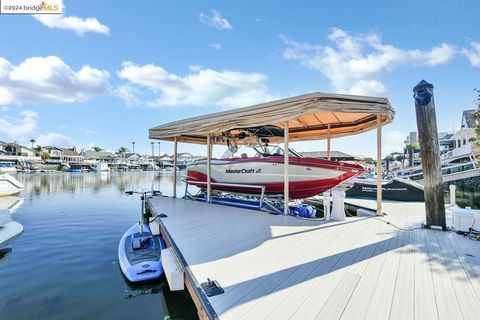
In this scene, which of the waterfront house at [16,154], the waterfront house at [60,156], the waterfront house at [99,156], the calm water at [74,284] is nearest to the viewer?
the calm water at [74,284]

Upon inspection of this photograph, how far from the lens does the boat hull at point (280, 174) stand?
6.09m

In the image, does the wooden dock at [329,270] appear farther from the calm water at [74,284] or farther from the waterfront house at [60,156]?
the waterfront house at [60,156]

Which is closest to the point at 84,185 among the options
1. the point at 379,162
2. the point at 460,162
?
the point at 379,162

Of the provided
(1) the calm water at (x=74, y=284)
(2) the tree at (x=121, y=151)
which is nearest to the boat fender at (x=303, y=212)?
(1) the calm water at (x=74, y=284)

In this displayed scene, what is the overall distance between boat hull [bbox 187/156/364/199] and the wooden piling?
2030mm

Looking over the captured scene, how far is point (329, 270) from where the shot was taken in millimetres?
2463

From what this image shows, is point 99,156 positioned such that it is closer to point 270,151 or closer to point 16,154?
point 16,154

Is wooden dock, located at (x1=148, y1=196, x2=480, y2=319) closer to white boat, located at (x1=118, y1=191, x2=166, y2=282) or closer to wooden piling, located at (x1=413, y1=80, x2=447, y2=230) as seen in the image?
wooden piling, located at (x1=413, y1=80, x2=447, y2=230)

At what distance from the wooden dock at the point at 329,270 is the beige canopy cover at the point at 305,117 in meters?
2.19

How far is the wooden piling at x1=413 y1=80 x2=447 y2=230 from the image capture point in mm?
4074

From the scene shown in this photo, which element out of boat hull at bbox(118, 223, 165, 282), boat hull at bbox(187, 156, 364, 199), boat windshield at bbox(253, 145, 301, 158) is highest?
boat windshield at bbox(253, 145, 301, 158)

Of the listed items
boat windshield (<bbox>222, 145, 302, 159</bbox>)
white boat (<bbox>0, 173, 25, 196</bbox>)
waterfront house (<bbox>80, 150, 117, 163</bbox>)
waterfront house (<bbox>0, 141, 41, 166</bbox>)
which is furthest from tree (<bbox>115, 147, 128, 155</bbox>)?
boat windshield (<bbox>222, 145, 302, 159</bbox>)

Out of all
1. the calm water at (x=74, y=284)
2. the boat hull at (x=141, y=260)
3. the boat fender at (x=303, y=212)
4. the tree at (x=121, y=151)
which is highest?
the tree at (x=121, y=151)

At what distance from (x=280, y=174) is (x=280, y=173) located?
29 millimetres
